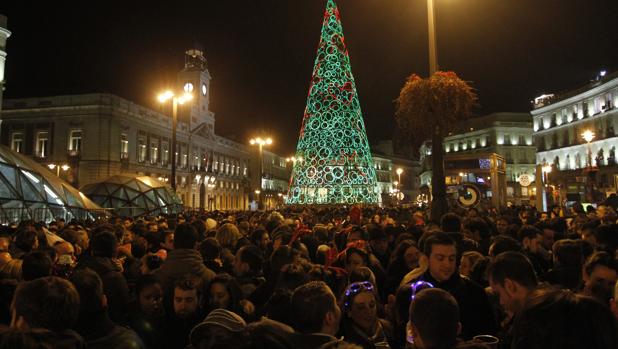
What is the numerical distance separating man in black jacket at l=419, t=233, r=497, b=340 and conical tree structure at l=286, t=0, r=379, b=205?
2313 cm

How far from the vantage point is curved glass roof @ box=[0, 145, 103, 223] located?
20.1 meters

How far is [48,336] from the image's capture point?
7.76 feet

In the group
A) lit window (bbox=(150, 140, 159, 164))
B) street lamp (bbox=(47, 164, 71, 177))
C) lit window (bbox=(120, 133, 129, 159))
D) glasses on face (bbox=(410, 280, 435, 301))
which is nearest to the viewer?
glasses on face (bbox=(410, 280, 435, 301))

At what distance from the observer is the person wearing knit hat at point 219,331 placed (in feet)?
8.07

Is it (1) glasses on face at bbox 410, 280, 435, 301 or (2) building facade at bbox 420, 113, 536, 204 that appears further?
(2) building facade at bbox 420, 113, 536, 204

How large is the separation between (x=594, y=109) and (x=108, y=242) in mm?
56713

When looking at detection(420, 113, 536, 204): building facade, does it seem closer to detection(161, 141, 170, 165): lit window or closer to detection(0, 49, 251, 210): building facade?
detection(161, 141, 170, 165): lit window

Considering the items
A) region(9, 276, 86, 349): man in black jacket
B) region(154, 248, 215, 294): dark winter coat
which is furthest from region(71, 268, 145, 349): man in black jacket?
region(154, 248, 215, 294): dark winter coat

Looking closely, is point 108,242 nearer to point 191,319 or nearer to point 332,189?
point 191,319

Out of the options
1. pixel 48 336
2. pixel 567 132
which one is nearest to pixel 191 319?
pixel 48 336

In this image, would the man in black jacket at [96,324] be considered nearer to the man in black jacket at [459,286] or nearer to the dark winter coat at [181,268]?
the dark winter coat at [181,268]

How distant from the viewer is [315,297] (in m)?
2.96

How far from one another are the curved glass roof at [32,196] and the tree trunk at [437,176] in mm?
16965

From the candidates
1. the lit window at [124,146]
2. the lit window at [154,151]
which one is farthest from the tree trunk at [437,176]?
the lit window at [154,151]
